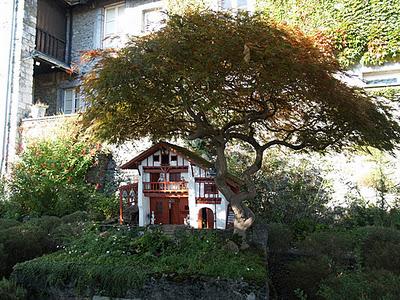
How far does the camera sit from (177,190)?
5531 mm

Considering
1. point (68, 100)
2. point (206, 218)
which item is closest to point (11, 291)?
point (206, 218)

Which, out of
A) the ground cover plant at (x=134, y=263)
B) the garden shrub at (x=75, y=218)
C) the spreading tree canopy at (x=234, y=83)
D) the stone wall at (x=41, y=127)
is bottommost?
the ground cover plant at (x=134, y=263)

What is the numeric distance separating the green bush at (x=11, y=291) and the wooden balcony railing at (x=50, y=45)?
10.3 metres

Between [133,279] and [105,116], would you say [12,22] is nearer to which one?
[105,116]

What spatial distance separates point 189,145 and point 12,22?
7.75 meters

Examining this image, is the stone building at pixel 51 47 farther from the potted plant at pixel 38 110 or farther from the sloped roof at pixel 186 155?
the sloped roof at pixel 186 155

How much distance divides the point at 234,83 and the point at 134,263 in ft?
8.19

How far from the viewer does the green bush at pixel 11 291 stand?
146 inches

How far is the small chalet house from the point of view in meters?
5.35

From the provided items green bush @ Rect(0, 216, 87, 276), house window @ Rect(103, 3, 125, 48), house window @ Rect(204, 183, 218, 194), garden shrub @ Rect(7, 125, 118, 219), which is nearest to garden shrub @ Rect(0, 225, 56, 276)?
green bush @ Rect(0, 216, 87, 276)

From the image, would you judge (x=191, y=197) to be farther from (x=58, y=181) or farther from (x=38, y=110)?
(x=38, y=110)

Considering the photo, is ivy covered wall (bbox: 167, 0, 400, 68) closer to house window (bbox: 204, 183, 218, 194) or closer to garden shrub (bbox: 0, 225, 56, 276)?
house window (bbox: 204, 183, 218, 194)

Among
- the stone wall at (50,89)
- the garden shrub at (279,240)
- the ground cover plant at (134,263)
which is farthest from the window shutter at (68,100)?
the garden shrub at (279,240)

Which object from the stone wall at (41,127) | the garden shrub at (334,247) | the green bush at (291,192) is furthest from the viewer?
the stone wall at (41,127)
